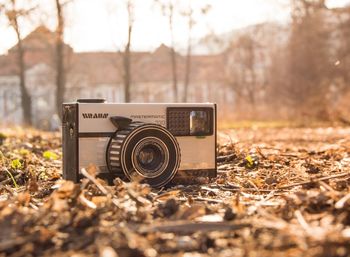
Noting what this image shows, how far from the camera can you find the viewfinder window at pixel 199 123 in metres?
7.66

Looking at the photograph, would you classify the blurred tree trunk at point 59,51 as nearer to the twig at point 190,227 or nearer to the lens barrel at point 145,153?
the lens barrel at point 145,153

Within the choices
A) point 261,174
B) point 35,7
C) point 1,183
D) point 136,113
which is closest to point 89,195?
point 136,113

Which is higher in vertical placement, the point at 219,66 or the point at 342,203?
the point at 219,66

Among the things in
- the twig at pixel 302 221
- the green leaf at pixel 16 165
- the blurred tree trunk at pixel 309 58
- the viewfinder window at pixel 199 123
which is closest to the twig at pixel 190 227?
the twig at pixel 302 221

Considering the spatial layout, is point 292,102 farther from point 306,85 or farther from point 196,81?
point 196,81

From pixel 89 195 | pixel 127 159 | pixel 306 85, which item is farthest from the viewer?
pixel 306 85

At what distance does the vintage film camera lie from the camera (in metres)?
6.96

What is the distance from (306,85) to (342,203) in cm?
3737

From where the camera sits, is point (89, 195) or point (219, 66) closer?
point (89, 195)

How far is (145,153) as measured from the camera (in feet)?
23.5

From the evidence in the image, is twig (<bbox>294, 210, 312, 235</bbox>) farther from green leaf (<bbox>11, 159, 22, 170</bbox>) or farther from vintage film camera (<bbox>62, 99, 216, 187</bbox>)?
green leaf (<bbox>11, 159, 22, 170</bbox>)

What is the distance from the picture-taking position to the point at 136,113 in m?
7.21

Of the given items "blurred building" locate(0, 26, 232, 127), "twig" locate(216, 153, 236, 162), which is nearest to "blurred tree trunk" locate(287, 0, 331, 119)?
"blurred building" locate(0, 26, 232, 127)

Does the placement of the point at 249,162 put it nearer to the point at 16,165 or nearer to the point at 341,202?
the point at 16,165
